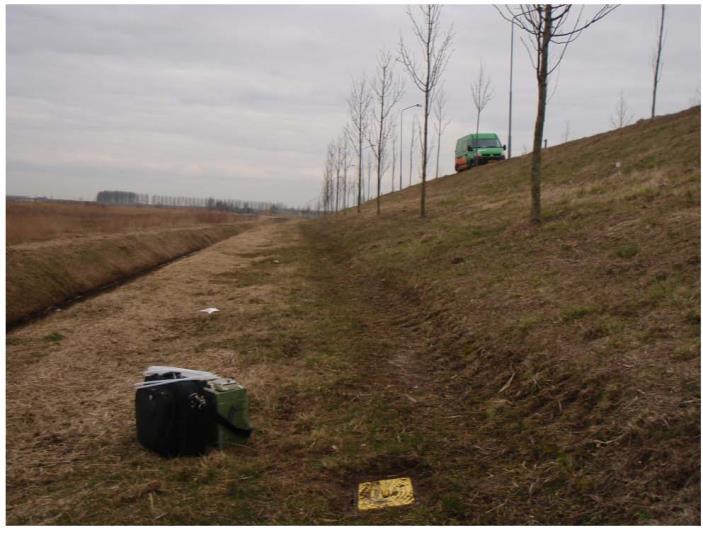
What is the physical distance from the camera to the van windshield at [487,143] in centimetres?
4869

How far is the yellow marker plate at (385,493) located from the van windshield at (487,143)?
46787 millimetres

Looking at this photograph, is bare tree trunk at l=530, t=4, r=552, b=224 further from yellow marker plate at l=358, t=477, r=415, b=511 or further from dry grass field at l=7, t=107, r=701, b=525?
yellow marker plate at l=358, t=477, r=415, b=511

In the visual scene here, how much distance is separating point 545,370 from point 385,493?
2.61 meters

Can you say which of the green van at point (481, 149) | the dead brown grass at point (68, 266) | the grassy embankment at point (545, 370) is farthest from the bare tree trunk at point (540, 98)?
the green van at point (481, 149)

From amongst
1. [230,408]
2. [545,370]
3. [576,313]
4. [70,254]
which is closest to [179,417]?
[230,408]

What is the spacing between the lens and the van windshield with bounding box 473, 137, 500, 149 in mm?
48688

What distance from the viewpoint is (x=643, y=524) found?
3594 millimetres

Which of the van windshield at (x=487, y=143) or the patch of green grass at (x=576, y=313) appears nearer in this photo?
the patch of green grass at (x=576, y=313)

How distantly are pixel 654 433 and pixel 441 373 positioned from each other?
3161 millimetres

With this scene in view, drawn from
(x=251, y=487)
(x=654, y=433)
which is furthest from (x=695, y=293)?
(x=251, y=487)

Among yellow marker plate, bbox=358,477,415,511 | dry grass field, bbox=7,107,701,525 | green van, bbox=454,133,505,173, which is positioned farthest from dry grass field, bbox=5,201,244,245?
green van, bbox=454,133,505,173

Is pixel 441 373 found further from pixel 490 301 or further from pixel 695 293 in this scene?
pixel 695 293

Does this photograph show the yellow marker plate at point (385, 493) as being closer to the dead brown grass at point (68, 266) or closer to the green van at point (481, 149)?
the dead brown grass at point (68, 266)

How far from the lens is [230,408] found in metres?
5.04
